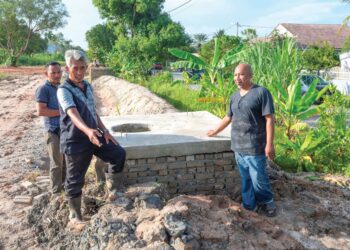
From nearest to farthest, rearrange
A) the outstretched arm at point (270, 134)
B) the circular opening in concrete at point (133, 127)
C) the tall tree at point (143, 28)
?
the outstretched arm at point (270, 134)
the circular opening in concrete at point (133, 127)
the tall tree at point (143, 28)

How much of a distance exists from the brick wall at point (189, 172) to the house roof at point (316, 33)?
1112 inches

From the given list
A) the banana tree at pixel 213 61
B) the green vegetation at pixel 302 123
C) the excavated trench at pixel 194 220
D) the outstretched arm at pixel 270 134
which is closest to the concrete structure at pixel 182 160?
the excavated trench at pixel 194 220

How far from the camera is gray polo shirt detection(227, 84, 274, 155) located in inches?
130

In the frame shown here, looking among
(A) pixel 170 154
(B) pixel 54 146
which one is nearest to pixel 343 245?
(A) pixel 170 154

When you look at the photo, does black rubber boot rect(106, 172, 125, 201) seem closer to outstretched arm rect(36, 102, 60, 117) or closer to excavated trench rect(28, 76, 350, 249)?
excavated trench rect(28, 76, 350, 249)

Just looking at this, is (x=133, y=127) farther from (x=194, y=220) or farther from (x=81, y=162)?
(x=194, y=220)

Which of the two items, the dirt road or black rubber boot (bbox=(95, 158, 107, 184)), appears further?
black rubber boot (bbox=(95, 158, 107, 184))

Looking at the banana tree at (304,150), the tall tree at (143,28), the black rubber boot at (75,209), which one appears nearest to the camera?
the black rubber boot at (75,209)

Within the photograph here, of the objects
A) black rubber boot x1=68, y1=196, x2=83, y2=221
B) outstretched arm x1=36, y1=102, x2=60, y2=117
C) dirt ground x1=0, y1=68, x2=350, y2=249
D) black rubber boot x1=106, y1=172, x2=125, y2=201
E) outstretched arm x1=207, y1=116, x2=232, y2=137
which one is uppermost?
outstretched arm x1=36, y1=102, x2=60, y2=117

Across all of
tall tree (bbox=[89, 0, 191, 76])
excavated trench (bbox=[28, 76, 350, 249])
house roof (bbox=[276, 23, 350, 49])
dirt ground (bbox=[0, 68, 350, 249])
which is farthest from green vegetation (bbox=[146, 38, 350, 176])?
house roof (bbox=[276, 23, 350, 49])

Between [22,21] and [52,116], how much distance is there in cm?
4213

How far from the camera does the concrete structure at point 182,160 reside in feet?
12.3

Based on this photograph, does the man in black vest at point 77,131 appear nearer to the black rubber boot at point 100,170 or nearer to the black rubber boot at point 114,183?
the black rubber boot at point 114,183

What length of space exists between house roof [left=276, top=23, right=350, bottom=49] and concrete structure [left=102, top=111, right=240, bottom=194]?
1111 inches
